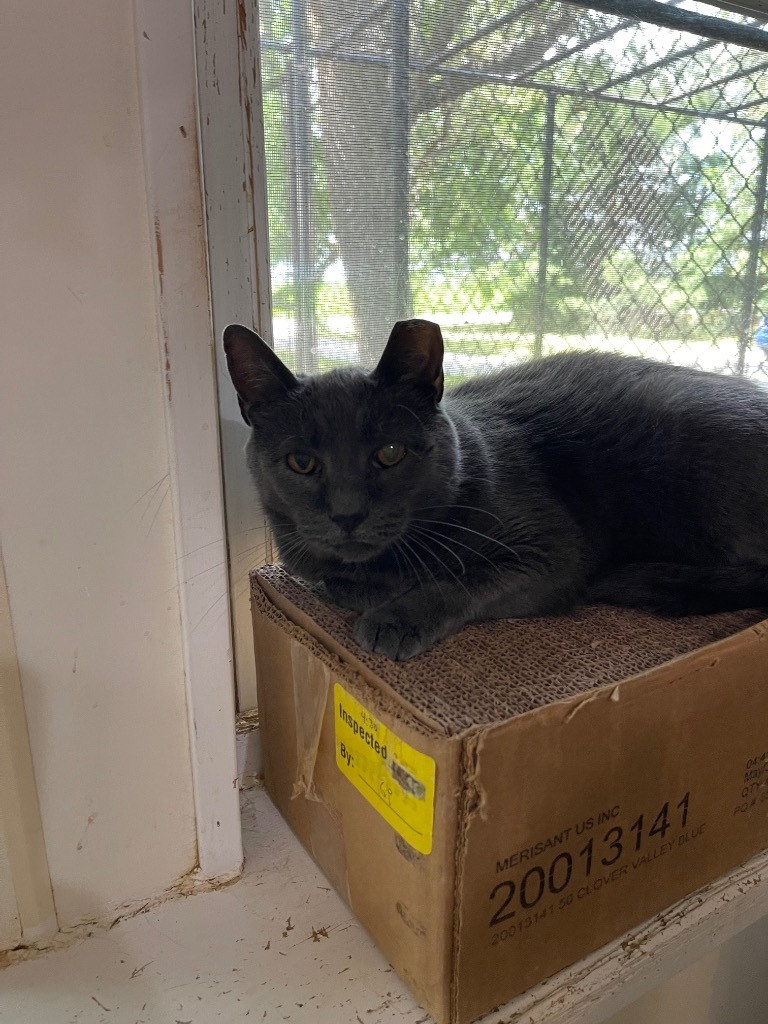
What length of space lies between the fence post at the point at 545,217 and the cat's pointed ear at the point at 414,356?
0.57m

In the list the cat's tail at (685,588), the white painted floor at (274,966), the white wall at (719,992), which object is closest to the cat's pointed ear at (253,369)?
the cat's tail at (685,588)

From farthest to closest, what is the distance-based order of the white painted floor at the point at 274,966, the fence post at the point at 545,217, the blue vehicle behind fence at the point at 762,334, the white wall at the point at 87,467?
the blue vehicle behind fence at the point at 762,334, the fence post at the point at 545,217, the white painted floor at the point at 274,966, the white wall at the point at 87,467

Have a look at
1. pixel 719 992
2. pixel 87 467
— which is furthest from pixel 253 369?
pixel 719 992

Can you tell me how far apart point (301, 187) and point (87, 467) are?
55 centimetres

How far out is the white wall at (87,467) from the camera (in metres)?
0.63

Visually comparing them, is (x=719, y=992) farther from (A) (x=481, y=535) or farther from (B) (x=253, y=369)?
(B) (x=253, y=369)

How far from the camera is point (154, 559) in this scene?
2.49 feet

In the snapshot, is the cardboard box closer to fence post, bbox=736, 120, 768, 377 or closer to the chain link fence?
the chain link fence

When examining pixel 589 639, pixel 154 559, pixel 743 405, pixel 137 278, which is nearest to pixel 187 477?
pixel 154 559

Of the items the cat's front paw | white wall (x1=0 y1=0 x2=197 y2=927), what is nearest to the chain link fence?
white wall (x1=0 y1=0 x2=197 y2=927)

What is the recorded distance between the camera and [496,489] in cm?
89

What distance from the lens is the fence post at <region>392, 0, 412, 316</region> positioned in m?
1.04

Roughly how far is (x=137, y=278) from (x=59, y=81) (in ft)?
0.55

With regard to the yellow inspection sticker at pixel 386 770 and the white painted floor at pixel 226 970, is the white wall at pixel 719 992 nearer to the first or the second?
the white painted floor at pixel 226 970
